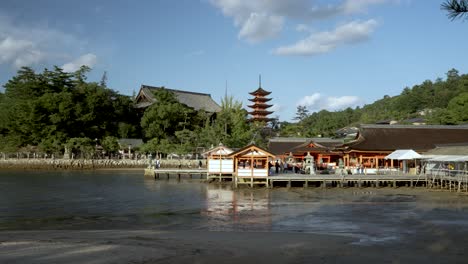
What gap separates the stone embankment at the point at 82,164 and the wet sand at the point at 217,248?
39.3m

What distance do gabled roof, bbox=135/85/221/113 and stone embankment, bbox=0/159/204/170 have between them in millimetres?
11167

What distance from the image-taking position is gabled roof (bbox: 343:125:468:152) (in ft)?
116

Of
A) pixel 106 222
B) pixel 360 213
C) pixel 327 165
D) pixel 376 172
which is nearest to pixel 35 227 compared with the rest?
pixel 106 222

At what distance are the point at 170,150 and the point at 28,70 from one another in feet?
71.3

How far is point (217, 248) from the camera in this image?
38.5 feet

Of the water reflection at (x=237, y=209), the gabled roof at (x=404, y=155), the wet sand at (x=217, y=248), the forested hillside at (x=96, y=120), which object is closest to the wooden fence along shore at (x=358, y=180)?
the gabled roof at (x=404, y=155)

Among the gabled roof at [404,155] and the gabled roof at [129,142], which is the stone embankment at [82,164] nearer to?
the gabled roof at [129,142]

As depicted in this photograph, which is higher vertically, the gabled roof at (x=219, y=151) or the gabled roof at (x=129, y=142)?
the gabled roof at (x=129, y=142)

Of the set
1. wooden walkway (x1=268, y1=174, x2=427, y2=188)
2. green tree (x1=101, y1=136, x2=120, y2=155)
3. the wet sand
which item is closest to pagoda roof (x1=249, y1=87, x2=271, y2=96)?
green tree (x1=101, y1=136, x2=120, y2=155)

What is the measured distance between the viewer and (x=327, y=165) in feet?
133

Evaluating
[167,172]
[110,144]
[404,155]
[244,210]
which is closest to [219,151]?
[167,172]

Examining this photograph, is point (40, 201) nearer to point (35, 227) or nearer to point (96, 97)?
point (35, 227)

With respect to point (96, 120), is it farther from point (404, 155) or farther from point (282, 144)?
point (404, 155)

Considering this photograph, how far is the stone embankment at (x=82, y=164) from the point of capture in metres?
53.3
